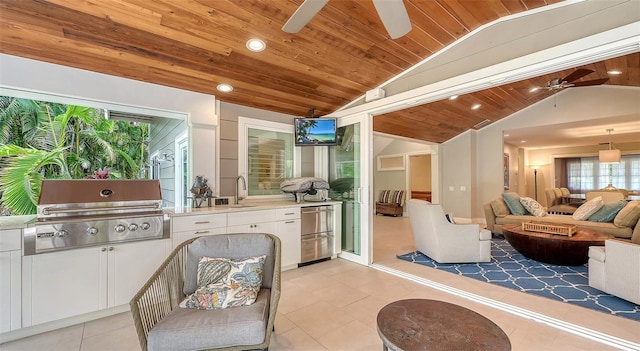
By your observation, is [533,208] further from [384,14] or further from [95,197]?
[95,197]

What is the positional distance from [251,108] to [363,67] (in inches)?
70.0

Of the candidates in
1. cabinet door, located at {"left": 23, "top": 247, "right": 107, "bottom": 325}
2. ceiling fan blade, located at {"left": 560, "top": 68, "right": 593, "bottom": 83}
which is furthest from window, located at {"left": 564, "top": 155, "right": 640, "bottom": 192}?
cabinet door, located at {"left": 23, "top": 247, "right": 107, "bottom": 325}

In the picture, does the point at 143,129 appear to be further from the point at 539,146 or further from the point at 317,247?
the point at 539,146

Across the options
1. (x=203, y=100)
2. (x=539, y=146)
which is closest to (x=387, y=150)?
→ (x=539, y=146)

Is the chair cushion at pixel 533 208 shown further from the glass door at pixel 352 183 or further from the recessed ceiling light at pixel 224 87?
the recessed ceiling light at pixel 224 87

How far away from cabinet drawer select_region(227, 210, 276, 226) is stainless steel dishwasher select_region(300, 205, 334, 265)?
19.7 inches

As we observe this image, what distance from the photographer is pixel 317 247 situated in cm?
392

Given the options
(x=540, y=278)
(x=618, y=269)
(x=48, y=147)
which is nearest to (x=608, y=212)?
(x=540, y=278)

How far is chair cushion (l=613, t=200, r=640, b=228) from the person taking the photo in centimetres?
397

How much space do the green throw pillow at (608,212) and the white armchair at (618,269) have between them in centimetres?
244

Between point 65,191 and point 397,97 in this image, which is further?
point 397,97

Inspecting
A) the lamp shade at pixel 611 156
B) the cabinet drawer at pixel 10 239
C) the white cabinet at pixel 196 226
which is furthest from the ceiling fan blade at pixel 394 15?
the lamp shade at pixel 611 156

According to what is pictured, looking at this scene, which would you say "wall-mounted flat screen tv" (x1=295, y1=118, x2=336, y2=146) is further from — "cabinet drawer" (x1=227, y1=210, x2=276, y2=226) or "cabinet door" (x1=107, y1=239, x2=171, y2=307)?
"cabinet door" (x1=107, y1=239, x2=171, y2=307)

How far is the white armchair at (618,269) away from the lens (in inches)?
96.5
